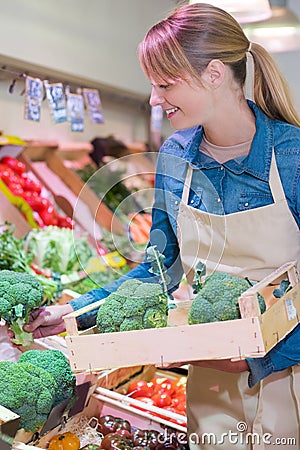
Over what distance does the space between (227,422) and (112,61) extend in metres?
3.34

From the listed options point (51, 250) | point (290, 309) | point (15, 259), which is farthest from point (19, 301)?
point (51, 250)

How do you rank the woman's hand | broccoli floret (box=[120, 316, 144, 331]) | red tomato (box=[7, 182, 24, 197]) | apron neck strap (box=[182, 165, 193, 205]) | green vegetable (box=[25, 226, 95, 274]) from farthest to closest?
red tomato (box=[7, 182, 24, 197]), green vegetable (box=[25, 226, 95, 274]), the woman's hand, apron neck strap (box=[182, 165, 193, 205]), broccoli floret (box=[120, 316, 144, 331])

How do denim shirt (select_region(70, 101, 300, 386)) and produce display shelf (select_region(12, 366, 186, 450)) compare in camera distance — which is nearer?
denim shirt (select_region(70, 101, 300, 386))

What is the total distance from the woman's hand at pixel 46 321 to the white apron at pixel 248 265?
39 centimetres

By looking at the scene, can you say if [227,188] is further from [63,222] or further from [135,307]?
[63,222]

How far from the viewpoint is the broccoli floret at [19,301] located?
168 centimetres

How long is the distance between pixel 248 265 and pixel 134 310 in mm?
447

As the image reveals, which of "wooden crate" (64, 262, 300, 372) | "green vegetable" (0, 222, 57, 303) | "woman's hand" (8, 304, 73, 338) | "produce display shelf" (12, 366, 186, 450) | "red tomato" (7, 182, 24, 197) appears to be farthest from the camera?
"red tomato" (7, 182, 24, 197)

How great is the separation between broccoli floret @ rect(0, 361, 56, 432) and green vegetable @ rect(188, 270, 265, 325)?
0.44m

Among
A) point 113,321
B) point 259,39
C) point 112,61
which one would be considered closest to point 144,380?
point 113,321

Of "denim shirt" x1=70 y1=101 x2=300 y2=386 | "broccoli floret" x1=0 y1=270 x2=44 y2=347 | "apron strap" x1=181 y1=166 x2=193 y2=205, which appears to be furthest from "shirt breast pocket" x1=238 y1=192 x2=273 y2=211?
"broccoli floret" x1=0 y1=270 x2=44 y2=347

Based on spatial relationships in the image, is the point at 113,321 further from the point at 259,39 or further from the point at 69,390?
the point at 259,39

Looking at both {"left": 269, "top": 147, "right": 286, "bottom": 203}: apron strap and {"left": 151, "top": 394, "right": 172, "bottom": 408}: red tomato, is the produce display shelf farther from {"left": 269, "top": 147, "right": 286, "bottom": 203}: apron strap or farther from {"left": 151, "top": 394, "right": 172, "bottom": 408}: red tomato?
{"left": 269, "top": 147, "right": 286, "bottom": 203}: apron strap

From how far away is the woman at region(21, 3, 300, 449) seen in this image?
5.16 feet
